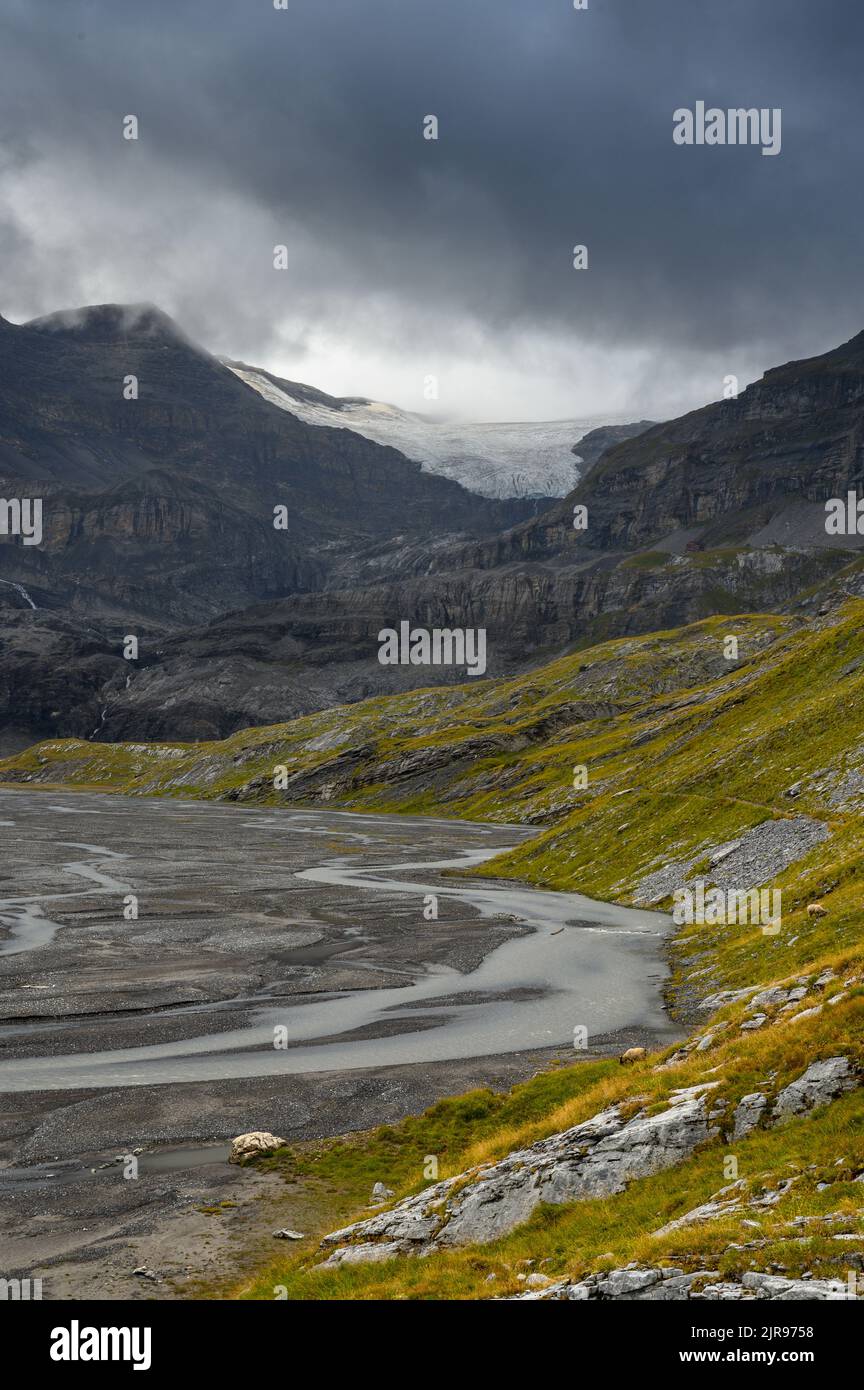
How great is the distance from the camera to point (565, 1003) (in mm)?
51969

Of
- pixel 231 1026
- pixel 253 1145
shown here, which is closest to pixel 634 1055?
pixel 253 1145

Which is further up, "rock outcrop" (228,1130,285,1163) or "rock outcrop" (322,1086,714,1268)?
"rock outcrop" (322,1086,714,1268)

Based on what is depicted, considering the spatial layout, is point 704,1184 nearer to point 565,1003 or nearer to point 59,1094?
point 59,1094

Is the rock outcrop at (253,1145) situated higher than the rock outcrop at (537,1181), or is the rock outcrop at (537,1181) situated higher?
the rock outcrop at (537,1181)

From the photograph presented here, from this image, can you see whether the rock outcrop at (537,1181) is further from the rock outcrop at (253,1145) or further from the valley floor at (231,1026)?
the rock outcrop at (253,1145)

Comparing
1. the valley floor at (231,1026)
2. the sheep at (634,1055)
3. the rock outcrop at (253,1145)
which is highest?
the sheep at (634,1055)

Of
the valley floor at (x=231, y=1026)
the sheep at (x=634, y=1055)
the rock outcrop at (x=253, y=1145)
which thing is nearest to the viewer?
the valley floor at (x=231, y=1026)

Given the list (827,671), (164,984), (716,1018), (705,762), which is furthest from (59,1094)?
(827,671)

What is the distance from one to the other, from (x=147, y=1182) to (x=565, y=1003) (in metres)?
28.8

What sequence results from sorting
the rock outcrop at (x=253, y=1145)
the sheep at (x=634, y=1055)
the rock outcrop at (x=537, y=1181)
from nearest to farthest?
1. the rock outcrop at (x=537, y=1181)
2. the rock outcrop at (x=253, y=1145)
3. the sheep at (x=634, y=1055)

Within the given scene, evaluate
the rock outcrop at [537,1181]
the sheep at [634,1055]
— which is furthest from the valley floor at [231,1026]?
the sheep at [634,1055]

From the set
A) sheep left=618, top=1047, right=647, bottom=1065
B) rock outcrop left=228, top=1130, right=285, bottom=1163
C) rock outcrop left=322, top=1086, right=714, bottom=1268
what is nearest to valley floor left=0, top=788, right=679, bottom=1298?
rock outcrop left=228, top=1130, right=285, bottom=1163

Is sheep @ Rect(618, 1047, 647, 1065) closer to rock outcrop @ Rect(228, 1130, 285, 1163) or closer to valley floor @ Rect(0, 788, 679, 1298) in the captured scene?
valley floor @ Rect(0, 788, 679, 1298)

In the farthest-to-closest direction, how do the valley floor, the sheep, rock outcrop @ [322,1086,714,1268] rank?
the sheep
the valley floor
rock outcrop @ [322,1086,714,1268]
